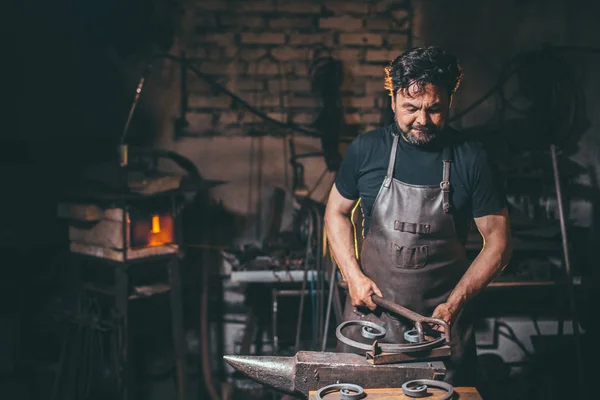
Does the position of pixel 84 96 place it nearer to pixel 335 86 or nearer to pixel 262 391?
pixel 335 86

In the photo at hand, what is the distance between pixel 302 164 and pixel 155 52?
142 cm

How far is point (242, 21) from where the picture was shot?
541cm

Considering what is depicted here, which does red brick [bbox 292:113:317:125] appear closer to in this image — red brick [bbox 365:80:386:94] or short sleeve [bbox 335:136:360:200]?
red brick [bbox 365:80:386:94]

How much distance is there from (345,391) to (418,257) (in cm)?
117

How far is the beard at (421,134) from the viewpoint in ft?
10.6

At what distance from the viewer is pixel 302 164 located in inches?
218

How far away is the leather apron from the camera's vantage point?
333cm

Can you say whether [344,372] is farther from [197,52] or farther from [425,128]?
[197,52]

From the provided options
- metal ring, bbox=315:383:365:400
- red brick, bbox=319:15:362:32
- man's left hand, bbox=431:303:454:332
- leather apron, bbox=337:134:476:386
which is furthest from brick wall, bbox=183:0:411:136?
metal ring, bbox=315:383:365:400

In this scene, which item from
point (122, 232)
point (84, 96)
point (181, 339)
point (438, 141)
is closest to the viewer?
point (438, 141)

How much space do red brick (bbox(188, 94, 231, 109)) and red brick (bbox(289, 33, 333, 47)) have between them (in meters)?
0.67

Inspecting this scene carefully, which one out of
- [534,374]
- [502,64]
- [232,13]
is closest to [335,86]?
[232,13]

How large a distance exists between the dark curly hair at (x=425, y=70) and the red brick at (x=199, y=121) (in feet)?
8.11

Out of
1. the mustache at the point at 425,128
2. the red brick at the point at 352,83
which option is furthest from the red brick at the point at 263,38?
the mustache at the point at 425,128
